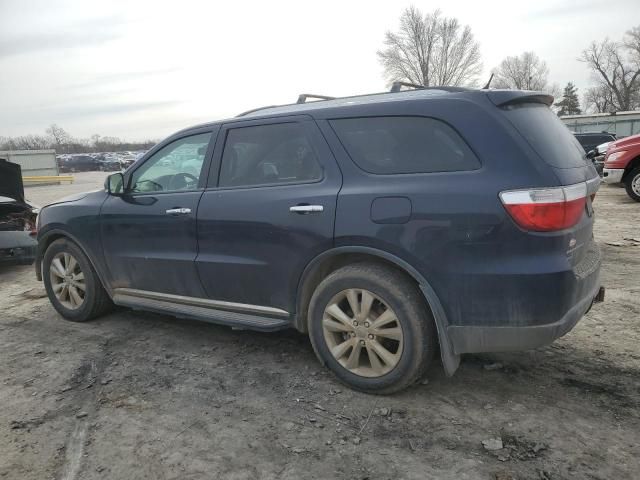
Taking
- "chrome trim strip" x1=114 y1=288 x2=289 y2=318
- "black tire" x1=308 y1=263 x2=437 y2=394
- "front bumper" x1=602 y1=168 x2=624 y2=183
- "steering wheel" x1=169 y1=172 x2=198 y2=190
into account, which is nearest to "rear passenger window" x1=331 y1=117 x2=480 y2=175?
"black tire" x1=308 y1=263 x2=437 y2=394

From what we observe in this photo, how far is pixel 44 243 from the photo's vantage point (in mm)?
4887

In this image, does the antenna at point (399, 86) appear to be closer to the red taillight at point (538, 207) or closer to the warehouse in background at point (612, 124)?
the red taillight at point (538, 207)

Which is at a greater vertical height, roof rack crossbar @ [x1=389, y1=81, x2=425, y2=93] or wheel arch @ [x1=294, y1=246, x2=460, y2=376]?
roof rack crossbar @ [x1=389, y1=81, x2=425, y2=93]

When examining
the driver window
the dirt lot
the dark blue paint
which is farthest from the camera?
the driver window

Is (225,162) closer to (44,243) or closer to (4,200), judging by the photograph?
(44,243)

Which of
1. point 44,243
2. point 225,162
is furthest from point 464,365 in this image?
point 44,243

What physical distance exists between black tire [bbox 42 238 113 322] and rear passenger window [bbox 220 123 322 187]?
1753mm

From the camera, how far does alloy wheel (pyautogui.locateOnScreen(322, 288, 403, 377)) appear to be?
119 inches

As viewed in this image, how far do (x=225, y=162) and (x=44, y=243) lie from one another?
2.32m

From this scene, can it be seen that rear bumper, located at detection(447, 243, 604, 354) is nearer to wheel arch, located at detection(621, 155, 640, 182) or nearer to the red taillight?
the red taillight

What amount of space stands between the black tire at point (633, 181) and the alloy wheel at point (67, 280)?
10654 mm

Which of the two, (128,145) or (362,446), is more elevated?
(128,145)

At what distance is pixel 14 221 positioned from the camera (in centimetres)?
683

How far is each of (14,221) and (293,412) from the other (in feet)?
18.4
